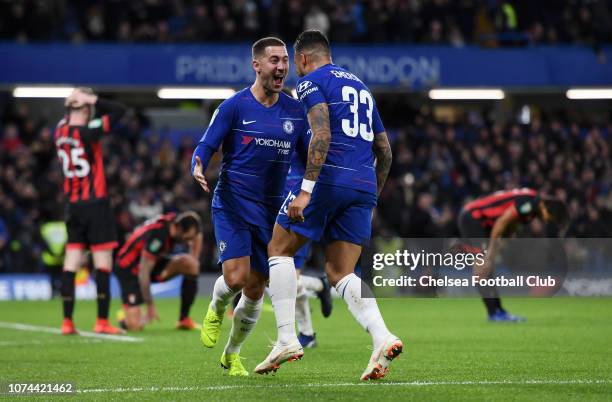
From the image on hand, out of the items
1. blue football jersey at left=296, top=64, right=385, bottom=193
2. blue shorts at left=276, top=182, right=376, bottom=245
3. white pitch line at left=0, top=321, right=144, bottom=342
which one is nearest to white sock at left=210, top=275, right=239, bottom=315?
blue shorts at left=276, top=182, right=376, bottom=245

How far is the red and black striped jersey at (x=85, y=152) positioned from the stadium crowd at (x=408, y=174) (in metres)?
9.41

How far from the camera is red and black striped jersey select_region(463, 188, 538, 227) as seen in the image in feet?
48.6

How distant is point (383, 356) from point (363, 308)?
0.39 metres

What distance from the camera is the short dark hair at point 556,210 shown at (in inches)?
576

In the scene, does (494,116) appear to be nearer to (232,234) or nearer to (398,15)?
(398,15)

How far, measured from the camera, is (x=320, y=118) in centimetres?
794

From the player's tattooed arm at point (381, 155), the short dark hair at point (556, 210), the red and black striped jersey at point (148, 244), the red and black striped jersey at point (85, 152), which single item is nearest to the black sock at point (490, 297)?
the short dark hair at point (556, 210)

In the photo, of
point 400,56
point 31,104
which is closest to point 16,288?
point 31,104

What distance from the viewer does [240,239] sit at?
8578 mm

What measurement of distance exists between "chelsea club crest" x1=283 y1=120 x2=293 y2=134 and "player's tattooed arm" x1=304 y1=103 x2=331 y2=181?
781 millimetres

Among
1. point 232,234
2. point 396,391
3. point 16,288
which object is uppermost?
point 232,234

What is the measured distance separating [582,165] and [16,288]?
14.2m

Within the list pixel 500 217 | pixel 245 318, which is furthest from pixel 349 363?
pixel 500 217

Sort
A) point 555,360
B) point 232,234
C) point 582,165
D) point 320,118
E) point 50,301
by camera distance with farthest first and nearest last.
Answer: point 582,165, point 50,301, point 555,360, point 232,234, point 320,118
